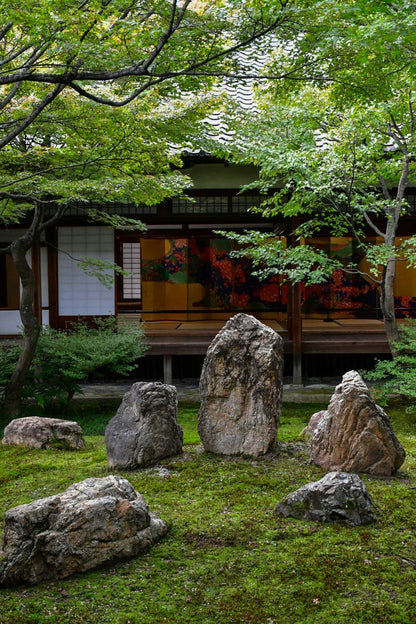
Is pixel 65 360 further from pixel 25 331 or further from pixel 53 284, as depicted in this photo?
pixel 53 284

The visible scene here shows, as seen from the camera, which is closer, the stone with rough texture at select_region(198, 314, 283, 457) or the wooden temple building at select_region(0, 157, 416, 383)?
Result: the stone with rough texture at select_region(198, 314, 283, 457)

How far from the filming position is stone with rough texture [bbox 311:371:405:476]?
5.16 meters

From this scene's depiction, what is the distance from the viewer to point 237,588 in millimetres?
3379

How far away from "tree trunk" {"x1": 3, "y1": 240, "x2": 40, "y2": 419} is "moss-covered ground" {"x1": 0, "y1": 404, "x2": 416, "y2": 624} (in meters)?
4.11

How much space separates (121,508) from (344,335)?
983 centimetres

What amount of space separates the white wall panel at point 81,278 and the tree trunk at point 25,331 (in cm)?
354

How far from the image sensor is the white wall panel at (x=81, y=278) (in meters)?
12.9

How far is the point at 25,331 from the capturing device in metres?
9.27

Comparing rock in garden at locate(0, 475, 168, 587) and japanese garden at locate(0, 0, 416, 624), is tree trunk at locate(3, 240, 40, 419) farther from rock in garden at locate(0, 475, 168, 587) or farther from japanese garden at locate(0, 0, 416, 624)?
rock in garden at locate(0, 475, 168, 587)

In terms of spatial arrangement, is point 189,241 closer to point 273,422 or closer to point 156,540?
point 273,422

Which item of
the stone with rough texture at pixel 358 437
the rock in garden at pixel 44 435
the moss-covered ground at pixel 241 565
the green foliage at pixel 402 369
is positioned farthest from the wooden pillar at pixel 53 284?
the stone with rough texture at pixel 358 437

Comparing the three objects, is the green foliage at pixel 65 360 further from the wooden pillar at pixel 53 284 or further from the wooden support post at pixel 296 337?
the wooden support post at pixel 296 337

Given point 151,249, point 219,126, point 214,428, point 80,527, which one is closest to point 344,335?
point 219,126

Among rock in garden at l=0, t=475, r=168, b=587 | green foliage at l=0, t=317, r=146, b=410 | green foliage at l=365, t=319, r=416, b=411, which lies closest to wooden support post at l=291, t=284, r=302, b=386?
green foliage at l=365, t=319, r=416, b=411
